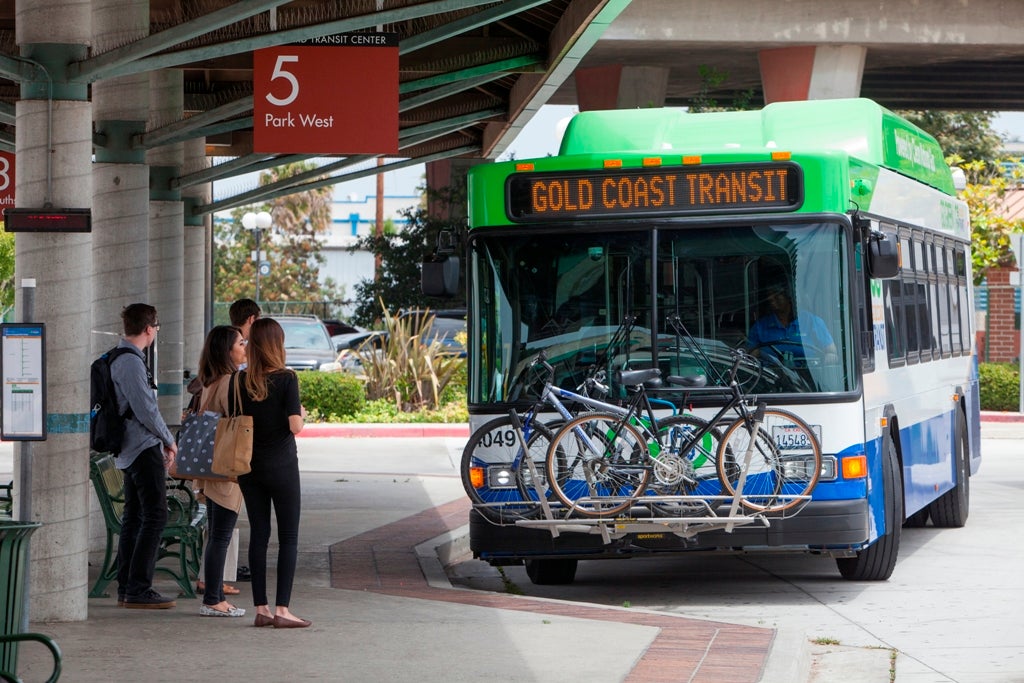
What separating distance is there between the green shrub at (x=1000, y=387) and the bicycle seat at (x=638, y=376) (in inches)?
842

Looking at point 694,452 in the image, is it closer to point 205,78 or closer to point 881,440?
point 881,440

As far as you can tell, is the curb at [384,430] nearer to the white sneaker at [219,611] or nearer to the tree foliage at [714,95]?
the tree foliage at [714,95]

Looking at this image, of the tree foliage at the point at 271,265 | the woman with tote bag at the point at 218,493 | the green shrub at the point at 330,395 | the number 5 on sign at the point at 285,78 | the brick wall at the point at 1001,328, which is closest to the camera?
the woman with tote bag at the point at 218,493

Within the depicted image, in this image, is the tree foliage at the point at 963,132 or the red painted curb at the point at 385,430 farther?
the tree foliage at the point at 963,132

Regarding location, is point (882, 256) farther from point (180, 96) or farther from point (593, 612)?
point (180, 96)

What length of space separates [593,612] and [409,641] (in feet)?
5.12

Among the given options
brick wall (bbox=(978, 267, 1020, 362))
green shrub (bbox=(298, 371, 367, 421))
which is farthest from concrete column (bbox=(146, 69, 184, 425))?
brick wall (bbox=(978, 267, 1020, 362))

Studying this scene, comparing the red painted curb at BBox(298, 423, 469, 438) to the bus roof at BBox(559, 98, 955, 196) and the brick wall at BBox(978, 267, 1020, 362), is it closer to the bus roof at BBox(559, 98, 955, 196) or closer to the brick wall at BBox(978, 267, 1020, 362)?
the bus roof at BBox(559, 98, 955, 196)

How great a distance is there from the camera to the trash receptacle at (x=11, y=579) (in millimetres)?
6172

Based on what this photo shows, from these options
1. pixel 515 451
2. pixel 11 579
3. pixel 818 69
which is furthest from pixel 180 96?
pixel 818 69

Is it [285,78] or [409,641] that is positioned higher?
[285,78]

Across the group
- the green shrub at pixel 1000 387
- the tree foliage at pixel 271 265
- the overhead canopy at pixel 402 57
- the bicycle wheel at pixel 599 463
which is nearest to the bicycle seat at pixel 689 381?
the bicycle wheel at pixel 599 463

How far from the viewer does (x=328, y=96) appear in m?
13.1

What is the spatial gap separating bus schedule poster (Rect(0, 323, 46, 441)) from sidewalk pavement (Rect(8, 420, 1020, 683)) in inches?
42.2
